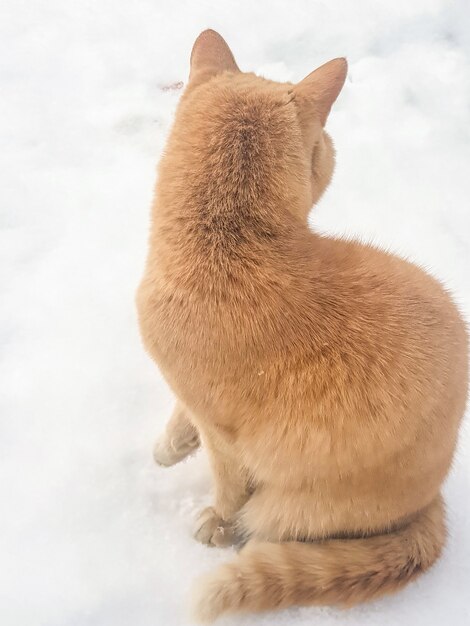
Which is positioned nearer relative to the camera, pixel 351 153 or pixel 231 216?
pixel 231 216

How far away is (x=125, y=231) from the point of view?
273cm

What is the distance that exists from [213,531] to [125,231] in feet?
4.70

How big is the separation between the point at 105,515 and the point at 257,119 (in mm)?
1319

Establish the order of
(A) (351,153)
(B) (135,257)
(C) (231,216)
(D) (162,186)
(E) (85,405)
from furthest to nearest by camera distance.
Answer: (A) (351,153) → (B) (135,257) → (E) (85,405) → (D) (162,186) → (C) (231,216)

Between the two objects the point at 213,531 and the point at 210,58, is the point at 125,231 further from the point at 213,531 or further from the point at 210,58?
the point at 213,531

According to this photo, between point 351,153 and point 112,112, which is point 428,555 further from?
point 112,112

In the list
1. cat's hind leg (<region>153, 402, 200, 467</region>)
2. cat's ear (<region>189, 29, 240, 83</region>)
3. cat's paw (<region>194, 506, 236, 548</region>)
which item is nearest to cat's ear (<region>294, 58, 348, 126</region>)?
cat's ear (<region>189, 29, 240, 83</region>)

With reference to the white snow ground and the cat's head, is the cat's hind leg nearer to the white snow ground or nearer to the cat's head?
the white snow ground

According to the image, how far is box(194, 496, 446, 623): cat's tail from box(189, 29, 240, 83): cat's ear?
1.40 m

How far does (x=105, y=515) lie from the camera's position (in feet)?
6.28

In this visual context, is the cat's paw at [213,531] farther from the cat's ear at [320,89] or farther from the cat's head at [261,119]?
the cat's ear at [320,89]

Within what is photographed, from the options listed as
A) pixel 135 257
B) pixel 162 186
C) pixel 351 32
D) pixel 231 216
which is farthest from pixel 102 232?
pixel 351 32

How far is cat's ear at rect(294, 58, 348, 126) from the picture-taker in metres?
1.65

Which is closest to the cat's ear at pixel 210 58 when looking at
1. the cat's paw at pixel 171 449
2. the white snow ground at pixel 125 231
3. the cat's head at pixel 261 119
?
the cat's head at pixel 261 119
